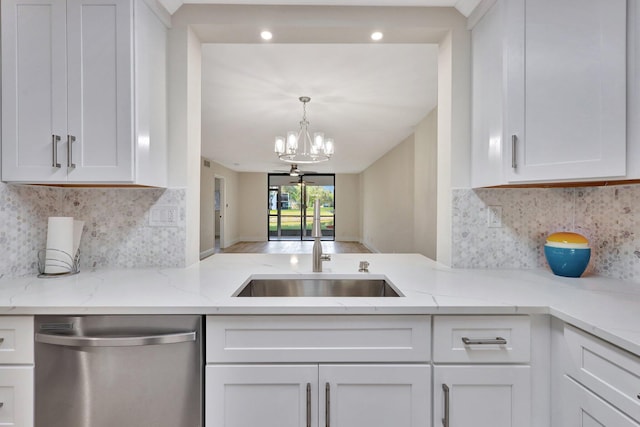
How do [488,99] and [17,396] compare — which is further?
[488,99]

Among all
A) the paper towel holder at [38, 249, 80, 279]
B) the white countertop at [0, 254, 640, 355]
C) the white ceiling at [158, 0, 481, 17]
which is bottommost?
the white countertop at [0, 254, 640, 355]

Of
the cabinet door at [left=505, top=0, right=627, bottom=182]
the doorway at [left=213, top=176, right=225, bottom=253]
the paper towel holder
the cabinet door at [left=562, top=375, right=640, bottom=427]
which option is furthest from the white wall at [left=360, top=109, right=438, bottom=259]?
the doorway at [left=213, top=176, right=225, bottom=253]

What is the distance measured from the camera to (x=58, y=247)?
1453 millimetres

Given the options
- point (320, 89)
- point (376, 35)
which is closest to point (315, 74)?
point (320, 89)

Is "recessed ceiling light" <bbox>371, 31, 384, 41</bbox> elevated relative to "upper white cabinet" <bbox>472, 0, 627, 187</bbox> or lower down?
elevated

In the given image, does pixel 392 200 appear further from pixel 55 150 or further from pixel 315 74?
pixel 55 150

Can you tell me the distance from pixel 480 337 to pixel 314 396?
2.01ft

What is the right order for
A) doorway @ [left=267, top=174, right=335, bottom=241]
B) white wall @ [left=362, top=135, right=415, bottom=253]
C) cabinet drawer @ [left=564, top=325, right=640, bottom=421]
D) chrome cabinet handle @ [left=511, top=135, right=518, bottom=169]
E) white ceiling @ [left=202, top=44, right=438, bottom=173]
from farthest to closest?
doorway @ [left=267, top=174, right=335, bottom=241] → white wall @ [left=362, top=135, right=415, bottom=253] → white ceiling @ [left=202, top=44, right=438, bottom=173] → chrome cabinet handle @ [left=511, top=135, right=518, bottom=169] → cabinet drawer @ [left=564, top=325, right=640, bottom=421]

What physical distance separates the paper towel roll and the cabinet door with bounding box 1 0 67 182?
0.82ft

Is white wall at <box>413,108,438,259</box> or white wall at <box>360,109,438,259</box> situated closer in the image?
white wall at <box>413,108,438,259</box>

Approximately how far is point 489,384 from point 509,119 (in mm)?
1065

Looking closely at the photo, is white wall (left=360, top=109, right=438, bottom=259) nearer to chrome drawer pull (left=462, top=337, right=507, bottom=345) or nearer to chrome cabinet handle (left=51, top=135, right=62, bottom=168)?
chrome drawer pull (left=462, top=337, right=507, bottom=345)

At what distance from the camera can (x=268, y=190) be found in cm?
1058

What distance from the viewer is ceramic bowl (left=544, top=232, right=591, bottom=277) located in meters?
1.40
